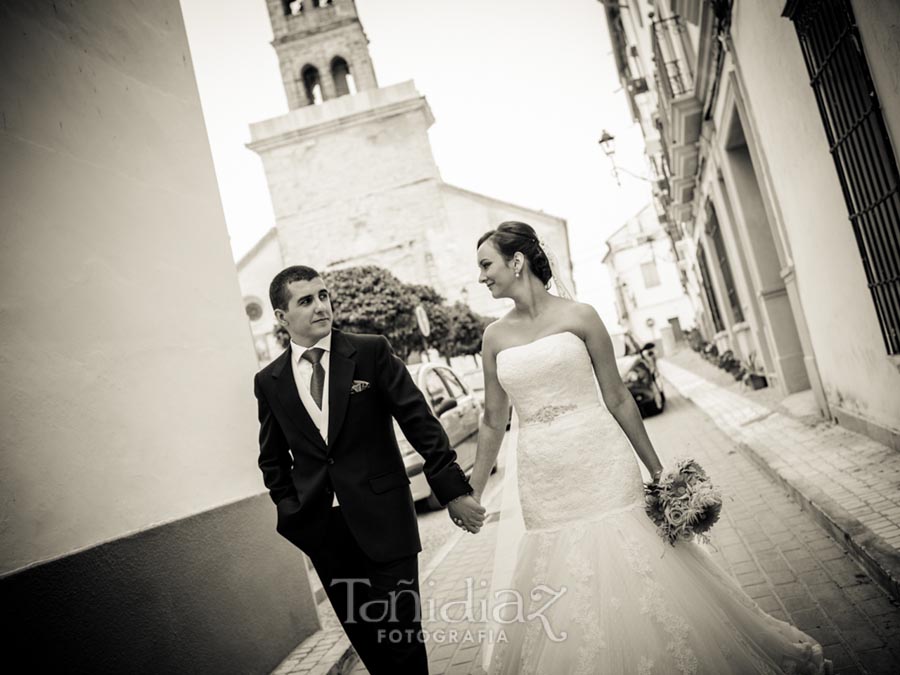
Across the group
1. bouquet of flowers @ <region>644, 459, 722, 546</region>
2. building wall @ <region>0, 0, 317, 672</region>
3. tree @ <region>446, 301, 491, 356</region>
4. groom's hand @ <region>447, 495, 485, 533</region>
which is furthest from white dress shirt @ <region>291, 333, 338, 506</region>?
tree @ <region>446, 301, 491, 356</region>

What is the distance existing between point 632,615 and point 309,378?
1674 millimetres

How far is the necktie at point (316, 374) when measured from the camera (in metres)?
3.14

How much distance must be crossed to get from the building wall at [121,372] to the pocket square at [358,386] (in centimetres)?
145

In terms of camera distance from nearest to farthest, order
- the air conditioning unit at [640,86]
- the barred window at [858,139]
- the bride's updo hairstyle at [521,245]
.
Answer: the bride's updo hairstyle at [521,245], the barred window at [858,139], the air conditioning unit at [640,86]

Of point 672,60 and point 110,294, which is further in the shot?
point 672,60

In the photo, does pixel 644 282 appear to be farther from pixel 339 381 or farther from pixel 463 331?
pixel 339 381

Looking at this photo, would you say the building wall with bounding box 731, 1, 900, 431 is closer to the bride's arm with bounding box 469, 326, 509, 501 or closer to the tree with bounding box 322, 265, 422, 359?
the bride's arm with bounding box 469, 326, 509, 501

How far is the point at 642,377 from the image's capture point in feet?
42.0

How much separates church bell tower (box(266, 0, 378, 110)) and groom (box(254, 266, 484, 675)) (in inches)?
1408

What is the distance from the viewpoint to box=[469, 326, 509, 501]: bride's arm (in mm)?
3307

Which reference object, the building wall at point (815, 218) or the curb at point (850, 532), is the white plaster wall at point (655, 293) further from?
the curb at point (850, 532)

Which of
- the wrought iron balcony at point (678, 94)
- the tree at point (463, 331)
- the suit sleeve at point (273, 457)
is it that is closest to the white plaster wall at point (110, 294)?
the suit sleeve at point (273, 457)

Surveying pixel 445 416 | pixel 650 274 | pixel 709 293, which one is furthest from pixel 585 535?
pixel 650 274

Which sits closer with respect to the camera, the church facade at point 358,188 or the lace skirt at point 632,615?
the lace skirt at point 632,615
